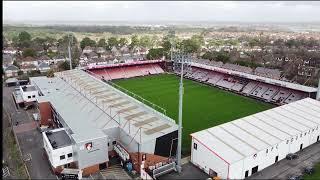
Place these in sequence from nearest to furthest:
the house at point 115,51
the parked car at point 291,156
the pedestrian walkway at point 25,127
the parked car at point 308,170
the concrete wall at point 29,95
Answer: the parked car at point 308,170, the parked car at point 291,156, the pedestrian walkway at point 25,127, the concrete wall at point 29,95, the house at point 115,51

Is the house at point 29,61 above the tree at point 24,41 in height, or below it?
below

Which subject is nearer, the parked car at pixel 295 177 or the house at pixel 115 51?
the parked car at pixel 295 177

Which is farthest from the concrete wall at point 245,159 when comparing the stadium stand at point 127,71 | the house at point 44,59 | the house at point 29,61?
the house at point 44,59

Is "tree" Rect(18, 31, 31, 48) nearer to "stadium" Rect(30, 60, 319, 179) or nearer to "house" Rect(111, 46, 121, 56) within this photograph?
"house" Rect(111, 46, 121, 56)

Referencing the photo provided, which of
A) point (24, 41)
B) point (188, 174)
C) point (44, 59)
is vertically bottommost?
point (188, 174)

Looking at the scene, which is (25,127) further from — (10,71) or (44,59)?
(44,59)

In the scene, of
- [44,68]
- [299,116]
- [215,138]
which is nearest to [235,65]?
[299,116]

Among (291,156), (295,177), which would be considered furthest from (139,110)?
(295,177)

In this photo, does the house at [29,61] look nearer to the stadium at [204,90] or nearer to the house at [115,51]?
the stadium at [204,90]

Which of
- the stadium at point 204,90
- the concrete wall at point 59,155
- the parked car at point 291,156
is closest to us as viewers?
the concrete wall at point 59,155
